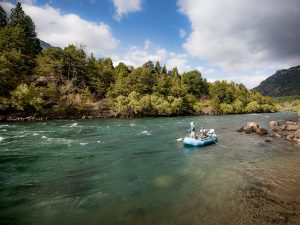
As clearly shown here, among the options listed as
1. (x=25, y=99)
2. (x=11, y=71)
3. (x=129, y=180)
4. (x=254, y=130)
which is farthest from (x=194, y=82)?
(x=129, y=180)

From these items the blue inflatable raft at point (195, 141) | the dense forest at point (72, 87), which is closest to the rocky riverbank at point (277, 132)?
the blue inflatable raft at point (195, 141)

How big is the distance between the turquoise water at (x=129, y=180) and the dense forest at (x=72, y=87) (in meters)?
32.3

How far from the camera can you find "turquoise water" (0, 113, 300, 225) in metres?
11.5

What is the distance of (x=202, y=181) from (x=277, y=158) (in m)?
10.3

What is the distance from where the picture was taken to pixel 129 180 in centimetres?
1627

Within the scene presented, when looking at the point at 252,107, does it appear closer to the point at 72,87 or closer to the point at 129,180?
the point at 72,87

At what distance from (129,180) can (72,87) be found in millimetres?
60972

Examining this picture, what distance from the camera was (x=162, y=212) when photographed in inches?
461

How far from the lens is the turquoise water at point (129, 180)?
37.7 feet

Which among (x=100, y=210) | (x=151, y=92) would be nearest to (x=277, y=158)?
(x=100, y=210)

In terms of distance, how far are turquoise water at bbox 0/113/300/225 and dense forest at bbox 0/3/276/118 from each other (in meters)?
32.3

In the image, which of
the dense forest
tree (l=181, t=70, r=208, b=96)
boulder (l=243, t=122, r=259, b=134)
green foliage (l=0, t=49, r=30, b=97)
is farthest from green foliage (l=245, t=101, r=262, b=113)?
green foliage (l=0, t=49, r=30, b=97)

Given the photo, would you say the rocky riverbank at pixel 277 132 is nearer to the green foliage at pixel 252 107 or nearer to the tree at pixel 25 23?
the green foliage at pixel 252 107

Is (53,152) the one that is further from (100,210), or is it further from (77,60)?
(77,60)
